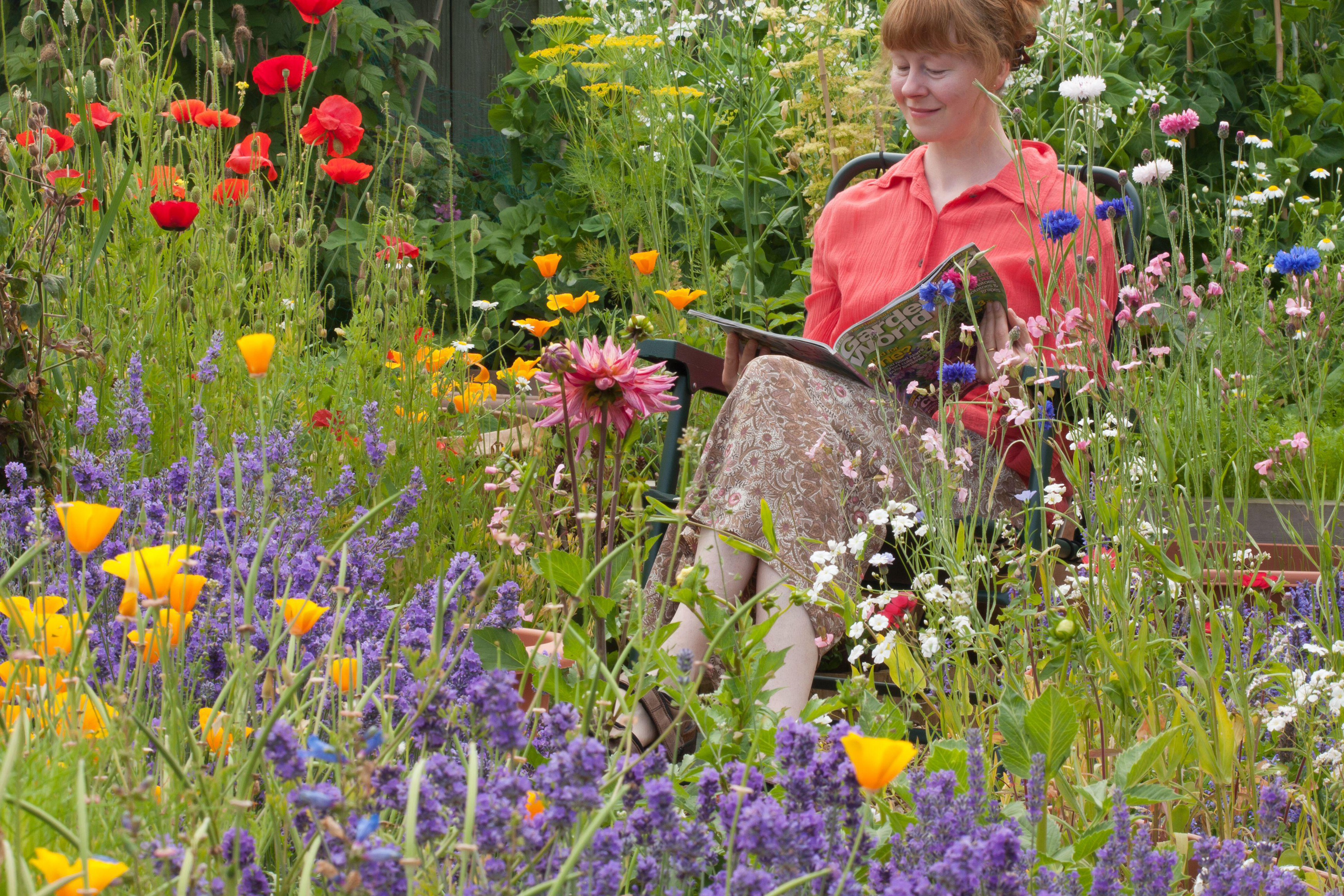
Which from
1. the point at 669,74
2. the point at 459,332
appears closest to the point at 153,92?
the point at 459,332

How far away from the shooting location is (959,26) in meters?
2.42

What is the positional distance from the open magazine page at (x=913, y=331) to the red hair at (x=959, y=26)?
59cm

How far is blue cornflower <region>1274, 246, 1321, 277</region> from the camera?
5.35 feet

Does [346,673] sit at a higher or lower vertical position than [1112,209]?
lower

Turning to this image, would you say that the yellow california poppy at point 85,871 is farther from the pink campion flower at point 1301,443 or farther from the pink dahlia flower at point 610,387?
the pink campion flower at point 1301,443

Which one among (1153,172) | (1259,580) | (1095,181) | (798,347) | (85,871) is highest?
(1153,172)

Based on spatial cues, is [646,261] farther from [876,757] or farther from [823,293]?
[876,757]

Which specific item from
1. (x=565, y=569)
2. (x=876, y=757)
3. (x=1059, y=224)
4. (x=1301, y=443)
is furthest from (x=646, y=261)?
(x=876, y=757)

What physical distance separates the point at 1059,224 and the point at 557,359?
74cm

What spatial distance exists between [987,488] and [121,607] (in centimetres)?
173

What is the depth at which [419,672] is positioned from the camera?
2.51 feet

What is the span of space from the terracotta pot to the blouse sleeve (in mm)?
996

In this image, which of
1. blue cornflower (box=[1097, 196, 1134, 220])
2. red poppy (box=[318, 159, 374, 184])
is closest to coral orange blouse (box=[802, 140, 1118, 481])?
blue cornflower (box=[1097, 196, 1134, 220])

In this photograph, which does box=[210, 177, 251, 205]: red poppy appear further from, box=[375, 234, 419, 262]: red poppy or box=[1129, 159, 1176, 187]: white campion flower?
box=[1129, 159, 1176, 187]: white campion flower
